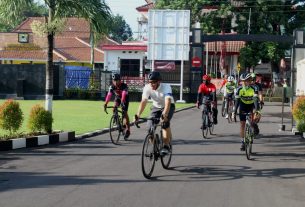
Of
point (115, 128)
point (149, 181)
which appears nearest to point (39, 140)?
point (115, 128)

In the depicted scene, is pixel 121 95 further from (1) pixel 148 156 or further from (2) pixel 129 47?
(2) pixel 129 47

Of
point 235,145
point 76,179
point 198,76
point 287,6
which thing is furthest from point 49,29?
point 287,6

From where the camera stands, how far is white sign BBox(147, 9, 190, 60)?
34.6 m

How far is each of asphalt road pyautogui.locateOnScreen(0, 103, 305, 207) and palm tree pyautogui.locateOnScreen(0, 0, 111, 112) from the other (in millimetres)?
2399

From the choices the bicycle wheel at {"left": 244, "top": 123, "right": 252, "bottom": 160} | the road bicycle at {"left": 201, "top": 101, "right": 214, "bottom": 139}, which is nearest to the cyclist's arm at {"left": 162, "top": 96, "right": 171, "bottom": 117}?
the bicycle wheel at {"left": 244, "top": 123, "right": 252, "bottom": 160}

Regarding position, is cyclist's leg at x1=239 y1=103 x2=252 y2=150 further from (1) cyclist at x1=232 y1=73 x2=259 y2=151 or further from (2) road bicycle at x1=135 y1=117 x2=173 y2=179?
(2) road bicycle at x1=135 y1=117 x2=173 y2=179

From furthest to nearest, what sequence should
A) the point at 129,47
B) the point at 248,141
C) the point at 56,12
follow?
the point at 129,47, the point at 56,12, the point at 248,141

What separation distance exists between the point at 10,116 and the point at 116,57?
138ft

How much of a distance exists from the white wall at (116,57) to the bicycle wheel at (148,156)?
44.5 metres

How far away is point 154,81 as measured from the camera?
1011 cm

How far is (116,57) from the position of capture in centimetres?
5562

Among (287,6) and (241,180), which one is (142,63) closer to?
(287,6)

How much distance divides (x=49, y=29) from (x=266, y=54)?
33360 mm

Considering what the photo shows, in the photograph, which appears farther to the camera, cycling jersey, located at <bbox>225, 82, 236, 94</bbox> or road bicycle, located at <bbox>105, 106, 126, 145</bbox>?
cycling jersey, located at <bbox>225, 82, 236, 94</bbox>
